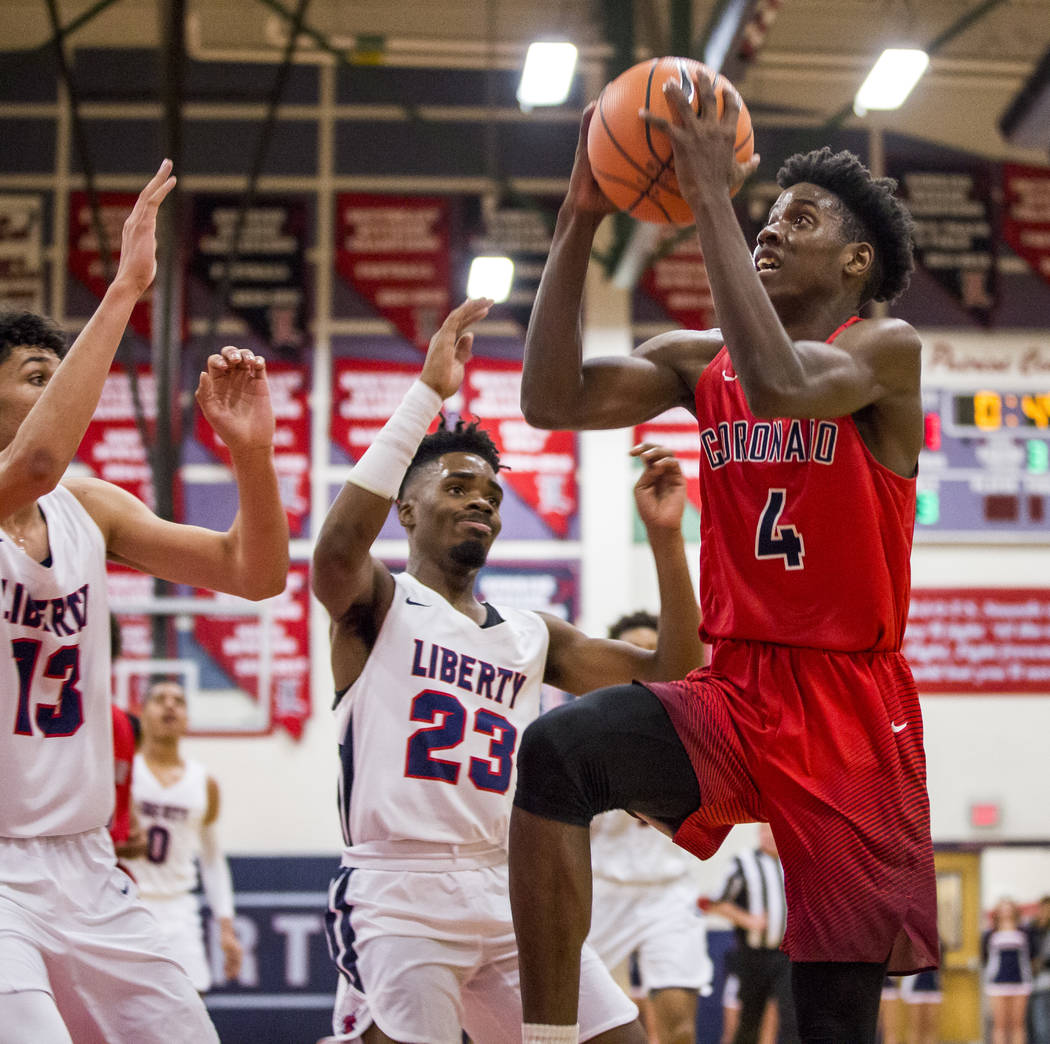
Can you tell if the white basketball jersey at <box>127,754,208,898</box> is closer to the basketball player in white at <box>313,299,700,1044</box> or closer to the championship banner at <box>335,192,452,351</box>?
the basketball player in white at <box>313,299,700,1044</box>

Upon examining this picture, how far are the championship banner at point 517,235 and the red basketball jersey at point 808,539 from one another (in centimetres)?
909

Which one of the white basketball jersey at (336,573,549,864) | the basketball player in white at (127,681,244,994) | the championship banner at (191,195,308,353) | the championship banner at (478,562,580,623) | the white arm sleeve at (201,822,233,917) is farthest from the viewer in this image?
the championship banner at (191,195,308,353)

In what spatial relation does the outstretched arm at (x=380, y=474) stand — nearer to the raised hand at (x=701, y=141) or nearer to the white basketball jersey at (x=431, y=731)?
the white basketball jersey at (x=431, y=731)

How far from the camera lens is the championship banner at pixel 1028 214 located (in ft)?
39.9

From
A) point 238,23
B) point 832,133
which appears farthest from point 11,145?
point 832,133

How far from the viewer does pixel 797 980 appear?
285 cm

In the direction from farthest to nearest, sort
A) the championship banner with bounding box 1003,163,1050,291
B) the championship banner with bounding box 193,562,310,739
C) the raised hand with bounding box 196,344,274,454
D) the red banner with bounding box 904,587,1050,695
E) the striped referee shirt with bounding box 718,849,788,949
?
the championship banner with bounding box 1003,163,1050,291, the red banner with bounding box 904,587,1050,695, the championship banner with bounding box 193,562,310,739, the striped referee shirt with bounding box 718,849,788,949, the raised hand with bounding box 196,344,274,454

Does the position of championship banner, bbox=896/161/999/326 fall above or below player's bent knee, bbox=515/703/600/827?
above

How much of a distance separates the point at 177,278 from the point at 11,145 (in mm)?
2809

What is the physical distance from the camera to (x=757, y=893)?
30.3 ft

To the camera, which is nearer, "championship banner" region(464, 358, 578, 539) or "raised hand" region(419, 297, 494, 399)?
"raised hand" region(419, 297, 494, 399)

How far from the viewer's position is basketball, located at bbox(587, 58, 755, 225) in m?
3.11

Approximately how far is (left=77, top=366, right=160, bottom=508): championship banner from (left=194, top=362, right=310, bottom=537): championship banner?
0.52 m

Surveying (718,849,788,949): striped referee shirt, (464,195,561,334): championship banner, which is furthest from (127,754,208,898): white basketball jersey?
(464,195,561,334): championship banner
